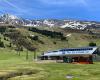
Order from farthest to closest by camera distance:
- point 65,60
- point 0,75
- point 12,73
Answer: point 65,60
point 12,73
point 0,75

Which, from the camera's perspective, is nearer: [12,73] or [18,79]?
[18,79]

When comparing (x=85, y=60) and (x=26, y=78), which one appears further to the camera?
(x=85, y=60)

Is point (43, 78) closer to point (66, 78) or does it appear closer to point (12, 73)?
point (66, 78)

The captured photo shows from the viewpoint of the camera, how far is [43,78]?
10106 centimetres

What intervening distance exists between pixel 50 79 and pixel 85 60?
336 feet

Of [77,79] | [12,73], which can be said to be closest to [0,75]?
[12,73]

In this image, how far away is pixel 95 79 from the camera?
96250mm

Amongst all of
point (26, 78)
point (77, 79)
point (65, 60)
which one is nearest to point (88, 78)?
point (77, 79)

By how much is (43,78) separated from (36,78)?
7.02 ft

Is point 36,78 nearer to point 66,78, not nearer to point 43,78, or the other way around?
point 43,78

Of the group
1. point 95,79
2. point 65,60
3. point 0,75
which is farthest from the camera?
point 65,60

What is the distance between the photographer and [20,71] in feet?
405

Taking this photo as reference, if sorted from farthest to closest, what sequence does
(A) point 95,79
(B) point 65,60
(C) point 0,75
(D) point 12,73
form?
(B) point 65,60
(D) point 12,73
(C) point 0,75
(A) point 95,79

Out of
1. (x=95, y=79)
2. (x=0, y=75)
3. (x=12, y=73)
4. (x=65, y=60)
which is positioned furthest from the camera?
(x=65, y=60)
